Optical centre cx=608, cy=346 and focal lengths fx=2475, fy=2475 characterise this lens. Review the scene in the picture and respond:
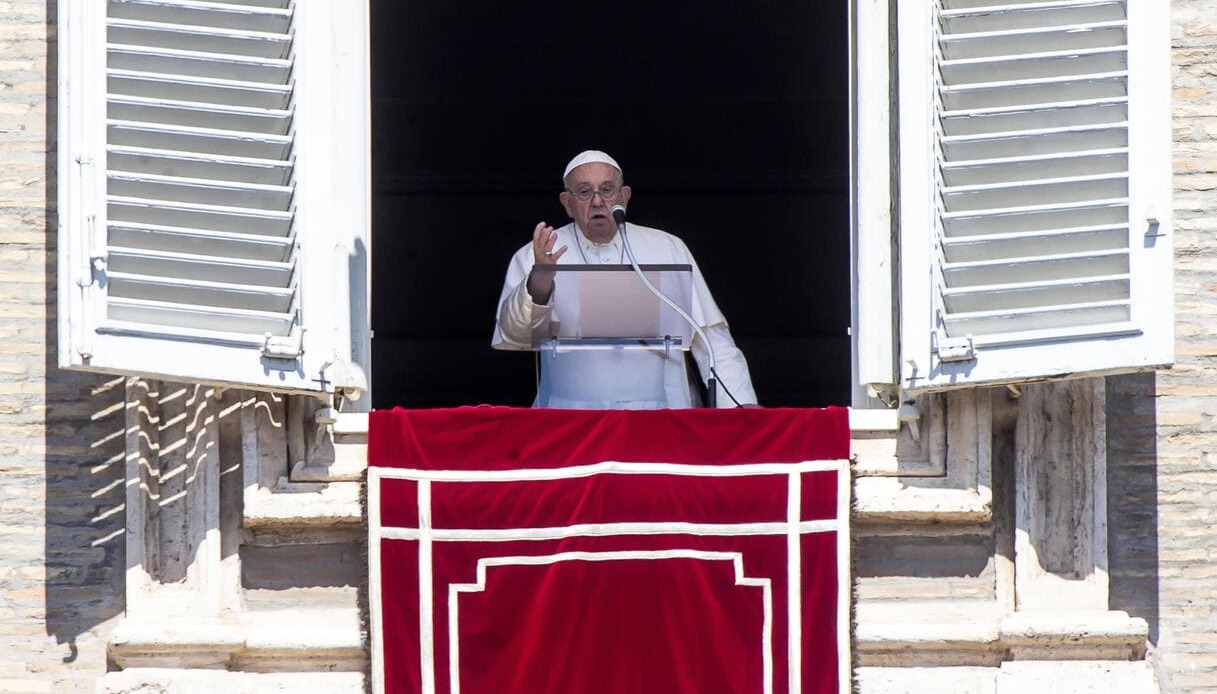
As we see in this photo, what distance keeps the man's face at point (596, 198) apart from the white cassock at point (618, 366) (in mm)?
256

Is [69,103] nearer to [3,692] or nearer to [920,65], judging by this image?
[3,692]

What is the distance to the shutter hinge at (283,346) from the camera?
6133 millimetres

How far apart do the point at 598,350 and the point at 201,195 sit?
3.82 ft

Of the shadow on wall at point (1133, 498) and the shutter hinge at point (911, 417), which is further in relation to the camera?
the shadow on wall at point (1133, 498)

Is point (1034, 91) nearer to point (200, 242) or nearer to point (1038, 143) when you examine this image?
point (1038, 143)

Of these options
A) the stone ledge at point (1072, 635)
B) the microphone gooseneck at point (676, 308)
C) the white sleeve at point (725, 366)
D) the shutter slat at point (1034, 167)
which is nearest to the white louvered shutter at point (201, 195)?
the microphone gooseneck at point (676, 308)

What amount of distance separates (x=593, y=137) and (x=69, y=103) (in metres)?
5.31

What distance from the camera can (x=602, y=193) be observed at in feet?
24.5

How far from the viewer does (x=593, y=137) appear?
1126cm

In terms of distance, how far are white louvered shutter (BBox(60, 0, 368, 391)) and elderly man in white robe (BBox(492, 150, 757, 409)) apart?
24.0 inches

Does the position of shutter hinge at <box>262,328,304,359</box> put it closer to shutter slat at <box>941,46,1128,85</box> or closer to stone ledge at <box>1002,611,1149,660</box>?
shutter slat at <box>941,46,1128,85</box>

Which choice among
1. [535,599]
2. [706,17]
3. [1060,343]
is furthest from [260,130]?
[706,17]

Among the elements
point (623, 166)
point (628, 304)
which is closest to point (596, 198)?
point (628, 304)

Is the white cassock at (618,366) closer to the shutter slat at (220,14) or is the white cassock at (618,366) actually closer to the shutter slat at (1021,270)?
the shutter slat at (1021,270)
